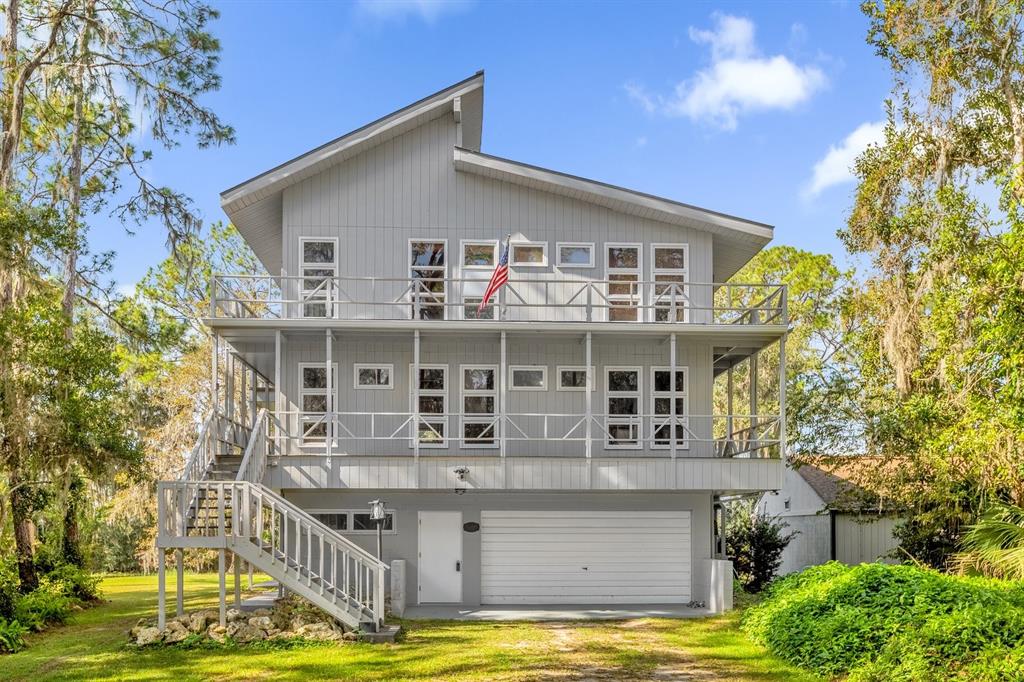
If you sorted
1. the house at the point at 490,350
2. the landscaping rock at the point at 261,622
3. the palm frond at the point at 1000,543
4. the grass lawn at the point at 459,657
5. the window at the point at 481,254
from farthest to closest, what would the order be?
the window at the point at 481,254
the house at the point at 490,350
the landscaping rock at the point at 261,622
the palm frond at the point at 1000,543
the grass lawn at the point at 459,657

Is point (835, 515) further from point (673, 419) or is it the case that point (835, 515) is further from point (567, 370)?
point (567, 370)

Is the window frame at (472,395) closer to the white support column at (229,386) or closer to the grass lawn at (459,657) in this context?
the grass lawn at (459,657)

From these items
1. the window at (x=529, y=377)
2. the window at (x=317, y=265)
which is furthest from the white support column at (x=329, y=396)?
A: the window at (x=529, y=377)

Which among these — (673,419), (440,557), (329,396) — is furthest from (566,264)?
(440,557)

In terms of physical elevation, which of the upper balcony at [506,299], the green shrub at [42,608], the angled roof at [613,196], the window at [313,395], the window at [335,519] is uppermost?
the angled roof at [613,196]

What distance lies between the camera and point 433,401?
1966 cm

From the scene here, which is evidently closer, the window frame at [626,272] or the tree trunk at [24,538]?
the tree trunk at [24,538]

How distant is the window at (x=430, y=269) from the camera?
1986 centimetres

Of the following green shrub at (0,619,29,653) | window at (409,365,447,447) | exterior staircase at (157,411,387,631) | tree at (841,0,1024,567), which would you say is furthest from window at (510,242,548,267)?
green shrub at (0,619,29,653)

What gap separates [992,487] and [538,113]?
15.9 metres

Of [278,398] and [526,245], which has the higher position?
[526,245]

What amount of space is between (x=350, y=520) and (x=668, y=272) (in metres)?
8.82

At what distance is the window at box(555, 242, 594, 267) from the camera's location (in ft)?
66.2

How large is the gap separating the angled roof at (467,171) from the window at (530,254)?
50.9 inches
